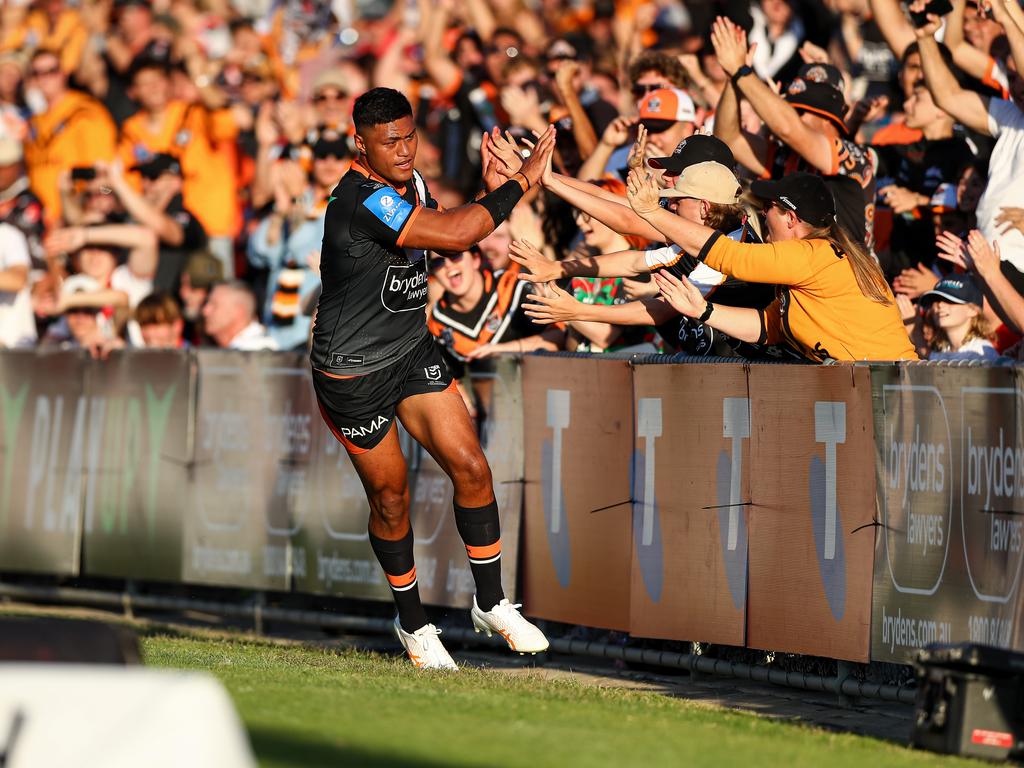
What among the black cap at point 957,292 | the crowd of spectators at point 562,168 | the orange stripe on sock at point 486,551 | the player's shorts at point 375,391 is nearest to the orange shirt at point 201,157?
the crowd of spectators at point 562,168

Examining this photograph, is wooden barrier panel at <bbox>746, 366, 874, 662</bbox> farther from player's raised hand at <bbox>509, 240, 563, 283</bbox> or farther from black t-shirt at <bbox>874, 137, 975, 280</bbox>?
black t-shirt at <bbox>874, 137, 975, 280</bbox>

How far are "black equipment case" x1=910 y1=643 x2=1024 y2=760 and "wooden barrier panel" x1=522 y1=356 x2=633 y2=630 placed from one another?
310 centimetres

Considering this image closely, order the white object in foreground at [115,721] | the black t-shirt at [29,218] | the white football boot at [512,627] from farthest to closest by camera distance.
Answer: the black t-shirt at [29,218]
the white football boot at [512,627]
the white object in foreground at [115,721]

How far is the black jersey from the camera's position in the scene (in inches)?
331

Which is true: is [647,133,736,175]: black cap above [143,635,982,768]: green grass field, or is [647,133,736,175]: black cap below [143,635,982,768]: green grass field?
above

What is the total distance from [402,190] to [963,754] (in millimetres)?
3940

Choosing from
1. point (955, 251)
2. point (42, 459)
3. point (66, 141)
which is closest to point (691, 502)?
point (955, 251)

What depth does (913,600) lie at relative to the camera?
26.0ft

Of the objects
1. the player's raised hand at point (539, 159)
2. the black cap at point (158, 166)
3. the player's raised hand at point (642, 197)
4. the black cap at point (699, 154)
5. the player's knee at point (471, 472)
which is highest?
the black cap at point (158, 166)

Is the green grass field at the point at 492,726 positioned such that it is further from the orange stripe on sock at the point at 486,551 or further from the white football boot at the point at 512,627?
the orange stripe on sock at the point at 486,551

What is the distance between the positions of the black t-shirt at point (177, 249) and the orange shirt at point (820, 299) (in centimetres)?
710

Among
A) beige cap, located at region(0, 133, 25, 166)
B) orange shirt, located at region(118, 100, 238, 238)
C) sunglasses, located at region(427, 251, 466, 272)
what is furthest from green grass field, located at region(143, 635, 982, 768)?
beige cap, located at region(0, 133, 25, 166)

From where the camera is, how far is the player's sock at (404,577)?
29.8 ft

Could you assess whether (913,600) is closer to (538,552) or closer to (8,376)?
(538,552)
